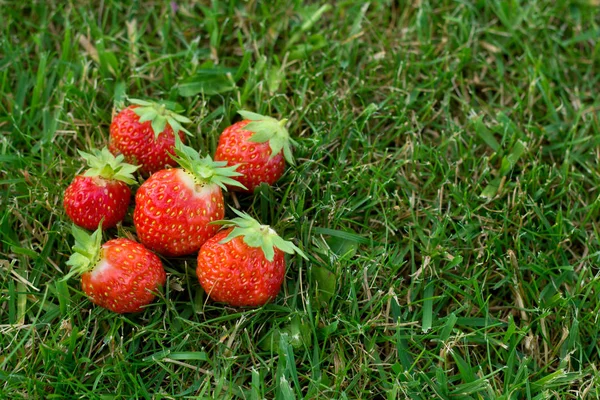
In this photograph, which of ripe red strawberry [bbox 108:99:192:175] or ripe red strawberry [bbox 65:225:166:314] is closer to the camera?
ripe red strawberry [bbox 65:225:166:314]

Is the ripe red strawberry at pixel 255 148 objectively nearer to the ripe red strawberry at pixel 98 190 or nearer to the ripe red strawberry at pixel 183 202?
the ripe red strawberry at pixel 183 202

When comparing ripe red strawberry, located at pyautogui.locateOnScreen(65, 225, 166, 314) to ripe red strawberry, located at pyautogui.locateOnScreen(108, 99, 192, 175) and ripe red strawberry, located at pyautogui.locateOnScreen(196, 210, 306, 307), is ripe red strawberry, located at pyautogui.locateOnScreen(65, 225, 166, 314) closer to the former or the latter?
ripe red strawberry, located at pyautogui.locateOnScreen(196, 210, 306, 307)

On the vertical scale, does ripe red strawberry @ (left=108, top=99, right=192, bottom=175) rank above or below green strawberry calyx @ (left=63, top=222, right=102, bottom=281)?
above

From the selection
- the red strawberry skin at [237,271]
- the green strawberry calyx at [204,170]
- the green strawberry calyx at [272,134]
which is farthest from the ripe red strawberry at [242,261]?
the green strawberry calyx at [272,134]

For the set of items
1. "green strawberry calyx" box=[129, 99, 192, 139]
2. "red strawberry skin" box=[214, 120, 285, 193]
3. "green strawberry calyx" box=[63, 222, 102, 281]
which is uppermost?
"green strawberry calyx" box=[129, 99, 192, 139]

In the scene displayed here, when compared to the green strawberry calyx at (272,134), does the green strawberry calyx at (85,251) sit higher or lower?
lower

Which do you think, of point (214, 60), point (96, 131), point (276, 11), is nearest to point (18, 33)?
point (96, 131)

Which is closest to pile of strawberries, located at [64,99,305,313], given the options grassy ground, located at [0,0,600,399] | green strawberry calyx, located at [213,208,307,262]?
green strawberry calyx, located at [213,208,307,262]
